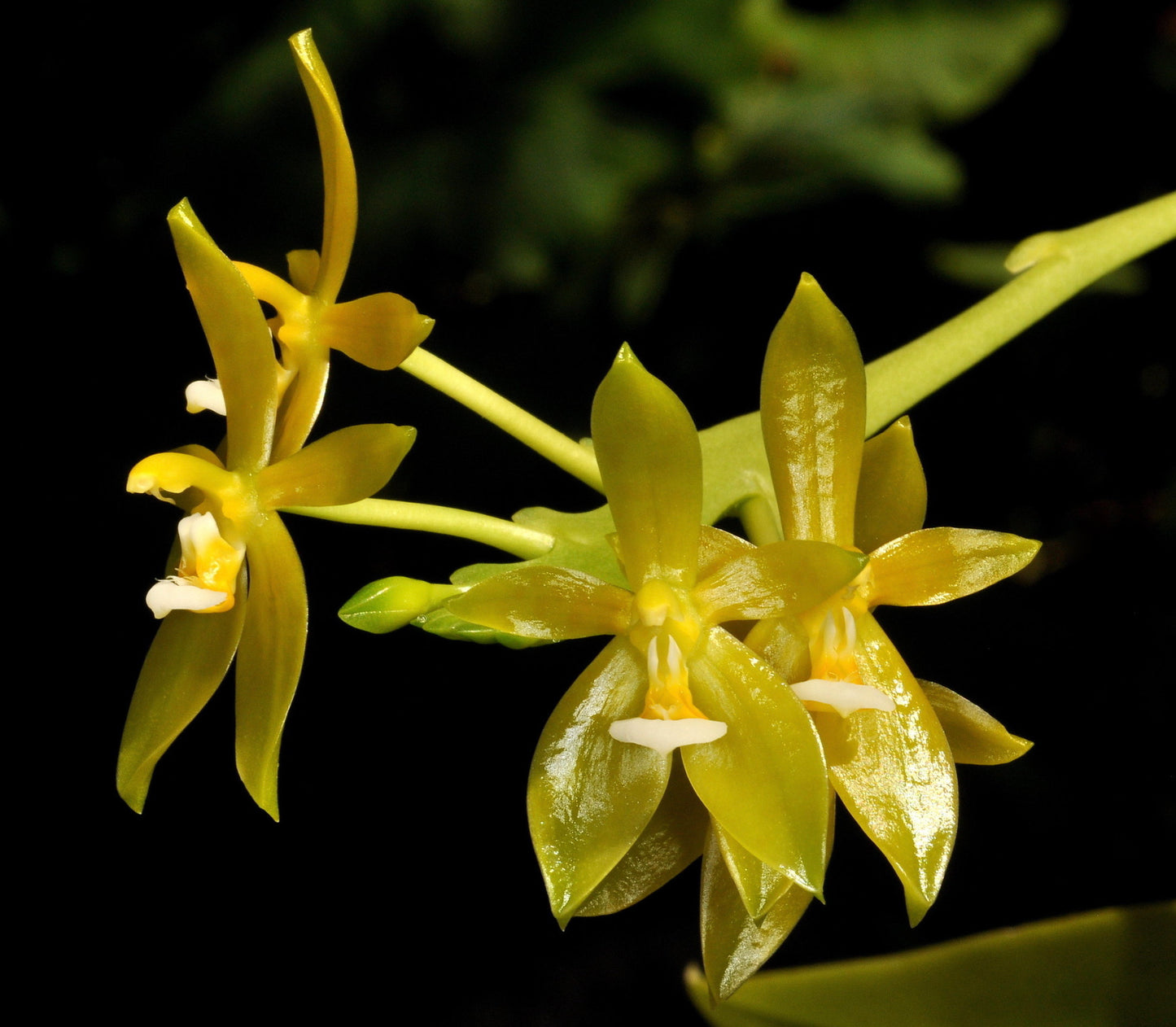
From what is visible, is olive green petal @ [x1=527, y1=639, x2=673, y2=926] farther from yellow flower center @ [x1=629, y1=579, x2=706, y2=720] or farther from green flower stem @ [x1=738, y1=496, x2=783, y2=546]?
green flower stem @ [x1=738, y1=496, x2=783, y2=546]

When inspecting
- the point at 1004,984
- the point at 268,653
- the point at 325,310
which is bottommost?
the point at 1004,984

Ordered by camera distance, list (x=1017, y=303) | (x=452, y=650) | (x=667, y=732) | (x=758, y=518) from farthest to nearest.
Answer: (x=452, y=650)
(x=1017, y=303)
(x=758, y=518)
(x=667, y=732)

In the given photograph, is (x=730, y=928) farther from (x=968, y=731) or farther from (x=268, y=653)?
(x=268, y=653)

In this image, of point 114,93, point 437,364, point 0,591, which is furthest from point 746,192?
point 0,591

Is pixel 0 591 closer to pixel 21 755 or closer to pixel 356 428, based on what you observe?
pixel 21 755

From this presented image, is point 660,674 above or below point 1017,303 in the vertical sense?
below

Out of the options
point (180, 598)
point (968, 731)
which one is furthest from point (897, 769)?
point (180, 598)

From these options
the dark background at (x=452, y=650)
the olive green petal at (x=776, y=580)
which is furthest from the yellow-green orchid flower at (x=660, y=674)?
the dark background at (x=452, y=650)
